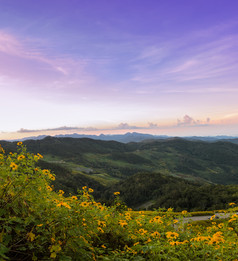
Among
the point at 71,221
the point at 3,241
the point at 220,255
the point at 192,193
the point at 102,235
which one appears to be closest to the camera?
the point at 3,241

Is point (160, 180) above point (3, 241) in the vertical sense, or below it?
below

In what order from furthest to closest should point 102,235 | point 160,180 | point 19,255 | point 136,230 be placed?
1. point 160,180
2. point 136,230
3. point 102,235
4. point 19,255

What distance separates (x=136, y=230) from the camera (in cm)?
765

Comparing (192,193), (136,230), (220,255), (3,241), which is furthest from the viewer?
(192,193)

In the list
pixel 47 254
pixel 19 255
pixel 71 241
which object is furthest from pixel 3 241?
pixel 71 241

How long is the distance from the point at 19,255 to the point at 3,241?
0.61 metres

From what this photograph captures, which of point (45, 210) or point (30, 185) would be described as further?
point (45, 210)

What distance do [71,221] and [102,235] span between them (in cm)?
262

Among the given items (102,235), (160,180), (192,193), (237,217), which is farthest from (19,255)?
(160,180)

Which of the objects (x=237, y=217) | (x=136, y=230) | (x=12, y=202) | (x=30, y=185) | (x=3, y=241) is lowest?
(x=136, y=230)

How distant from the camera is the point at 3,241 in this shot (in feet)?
13.0

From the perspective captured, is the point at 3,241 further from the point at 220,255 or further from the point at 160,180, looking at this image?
the point at 160,180

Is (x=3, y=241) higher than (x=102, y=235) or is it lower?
higher

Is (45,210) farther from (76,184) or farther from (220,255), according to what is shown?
(76,184)
